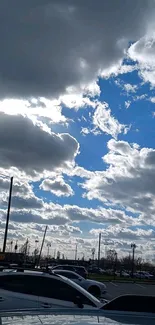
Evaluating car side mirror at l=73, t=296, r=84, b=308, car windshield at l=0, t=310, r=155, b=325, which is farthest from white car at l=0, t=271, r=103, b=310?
car windshield at l=0, t=310, r=155, b=325

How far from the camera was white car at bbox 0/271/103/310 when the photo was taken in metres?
10.3

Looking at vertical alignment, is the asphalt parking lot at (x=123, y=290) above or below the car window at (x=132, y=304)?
above

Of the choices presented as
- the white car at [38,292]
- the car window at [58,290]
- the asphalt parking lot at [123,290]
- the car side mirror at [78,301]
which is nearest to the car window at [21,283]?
the white car at [38,292]

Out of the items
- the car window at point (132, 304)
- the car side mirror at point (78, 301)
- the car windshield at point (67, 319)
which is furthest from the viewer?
the car side mirror at point (78, 301)

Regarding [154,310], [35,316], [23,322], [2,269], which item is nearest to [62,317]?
[35,316]

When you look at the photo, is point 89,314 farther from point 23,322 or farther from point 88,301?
point 88,301

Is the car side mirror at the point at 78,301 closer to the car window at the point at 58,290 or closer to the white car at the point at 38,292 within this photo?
the white car at the point at 38,292

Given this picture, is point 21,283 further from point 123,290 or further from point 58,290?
point 123,290

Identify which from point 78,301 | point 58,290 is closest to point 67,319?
point 78,301

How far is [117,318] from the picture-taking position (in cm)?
346

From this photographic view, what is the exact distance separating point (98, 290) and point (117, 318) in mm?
20643

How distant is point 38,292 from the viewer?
10688 mm

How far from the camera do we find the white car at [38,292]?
10.3 metres

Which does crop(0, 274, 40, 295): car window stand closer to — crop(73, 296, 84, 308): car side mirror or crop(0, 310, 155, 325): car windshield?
crop(73, 296, 84, 308): car side mirror
